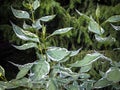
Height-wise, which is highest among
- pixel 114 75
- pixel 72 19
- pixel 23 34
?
pixel 23 34

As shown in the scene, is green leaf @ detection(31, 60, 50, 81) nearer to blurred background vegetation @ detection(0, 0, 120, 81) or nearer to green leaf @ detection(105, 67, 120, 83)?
green leaf @ detection(105, 67, 120, 83)

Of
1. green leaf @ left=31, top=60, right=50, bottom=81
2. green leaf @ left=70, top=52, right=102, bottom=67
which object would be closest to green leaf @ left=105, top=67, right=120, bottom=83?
green leaf @ left=70, top=52, right=102, bottom=67

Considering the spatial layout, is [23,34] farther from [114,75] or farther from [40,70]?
[114,75]

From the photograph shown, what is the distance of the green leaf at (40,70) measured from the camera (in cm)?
76

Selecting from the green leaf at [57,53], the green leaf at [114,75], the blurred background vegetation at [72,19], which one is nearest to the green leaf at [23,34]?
the green leaf at [57,53]

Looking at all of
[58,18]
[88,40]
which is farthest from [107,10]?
[58,18]

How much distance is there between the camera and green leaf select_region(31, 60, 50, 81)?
764 millimetres

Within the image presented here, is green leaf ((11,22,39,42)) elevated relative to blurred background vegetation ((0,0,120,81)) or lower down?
elevated

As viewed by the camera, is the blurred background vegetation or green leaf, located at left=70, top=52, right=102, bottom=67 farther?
the blurred background vegetation

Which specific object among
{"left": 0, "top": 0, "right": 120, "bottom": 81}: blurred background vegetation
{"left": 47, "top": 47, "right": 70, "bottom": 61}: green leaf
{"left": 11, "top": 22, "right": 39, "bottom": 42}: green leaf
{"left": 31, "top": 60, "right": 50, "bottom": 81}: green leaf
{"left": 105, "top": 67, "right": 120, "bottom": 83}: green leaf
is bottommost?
{"left": 0, "top": 0, "right": 120, "bottom": 81}: blurred background vegetation

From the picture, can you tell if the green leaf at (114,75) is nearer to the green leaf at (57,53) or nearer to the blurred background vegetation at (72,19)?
the green leaf at (57,53)

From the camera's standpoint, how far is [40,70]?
775 millimetres

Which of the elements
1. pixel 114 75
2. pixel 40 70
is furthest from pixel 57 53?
pixel 114 75

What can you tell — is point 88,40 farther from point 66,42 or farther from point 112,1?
point 112,1
